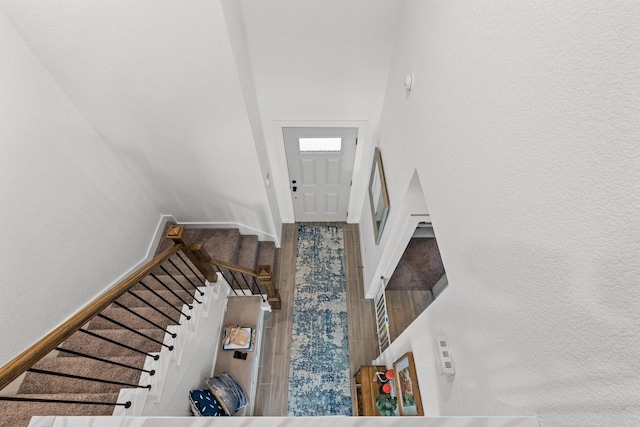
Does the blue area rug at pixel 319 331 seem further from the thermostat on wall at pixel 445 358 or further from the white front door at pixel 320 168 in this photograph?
the thermostat on wall at pixel 445 358

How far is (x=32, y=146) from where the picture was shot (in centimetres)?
213

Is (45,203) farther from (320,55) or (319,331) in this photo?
(319,331)

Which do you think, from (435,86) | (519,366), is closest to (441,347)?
(519,366)

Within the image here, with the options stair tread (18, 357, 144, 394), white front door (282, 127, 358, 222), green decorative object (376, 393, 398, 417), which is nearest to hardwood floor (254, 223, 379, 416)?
white front door (282, 127, 358, 222)

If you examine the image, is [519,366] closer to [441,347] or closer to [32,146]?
[441,347]

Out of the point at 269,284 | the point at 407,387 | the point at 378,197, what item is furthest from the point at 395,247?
the point at 269,284

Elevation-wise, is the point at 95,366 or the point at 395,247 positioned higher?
the point at 395,247

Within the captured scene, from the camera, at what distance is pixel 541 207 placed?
2.61ft

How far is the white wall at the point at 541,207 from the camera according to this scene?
60 cm

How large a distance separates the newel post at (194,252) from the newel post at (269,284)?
526 millimetres

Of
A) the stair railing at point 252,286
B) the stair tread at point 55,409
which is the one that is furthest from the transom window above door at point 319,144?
the stair tread at point 55,409

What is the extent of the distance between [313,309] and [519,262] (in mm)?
3181

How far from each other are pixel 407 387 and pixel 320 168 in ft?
8.66

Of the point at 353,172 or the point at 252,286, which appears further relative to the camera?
the point at 353,172
